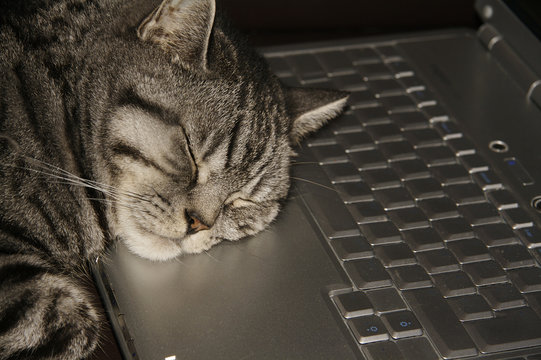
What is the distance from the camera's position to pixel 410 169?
132 cm

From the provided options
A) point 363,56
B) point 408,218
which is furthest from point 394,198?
point 363,56

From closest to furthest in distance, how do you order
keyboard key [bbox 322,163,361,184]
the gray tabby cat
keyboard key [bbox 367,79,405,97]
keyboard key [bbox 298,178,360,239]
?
the gray tabby cat
keyboard key [bbox 298,178,360,239]
keyboard key [bbox 322,163,361,184]
keyboard key [bbox 367,79,405,97]

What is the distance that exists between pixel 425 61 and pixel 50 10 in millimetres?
842

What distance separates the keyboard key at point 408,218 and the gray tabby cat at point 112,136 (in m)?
0.27

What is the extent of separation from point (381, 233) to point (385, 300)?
0.49 feet

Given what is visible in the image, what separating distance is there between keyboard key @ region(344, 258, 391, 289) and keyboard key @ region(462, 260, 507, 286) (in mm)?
137

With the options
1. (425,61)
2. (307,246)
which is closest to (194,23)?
(307,246)

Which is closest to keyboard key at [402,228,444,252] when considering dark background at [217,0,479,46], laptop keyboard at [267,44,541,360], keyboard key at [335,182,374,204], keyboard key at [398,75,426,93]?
laptop keyboard at [267,44,541,360]

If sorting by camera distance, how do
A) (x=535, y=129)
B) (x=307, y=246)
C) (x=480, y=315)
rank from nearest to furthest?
(x=480, y=315) < (x=307, y=246) < (x=535, y=129)

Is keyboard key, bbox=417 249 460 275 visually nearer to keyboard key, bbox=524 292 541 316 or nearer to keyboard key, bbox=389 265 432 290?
keyboard key, bbox=389 265 432 290

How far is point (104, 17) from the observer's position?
120 centimetres

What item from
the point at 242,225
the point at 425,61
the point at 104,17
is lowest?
the point at 242,225

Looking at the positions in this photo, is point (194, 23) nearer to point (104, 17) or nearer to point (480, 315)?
point (104, 17)

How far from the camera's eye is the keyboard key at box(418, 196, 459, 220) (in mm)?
1222
